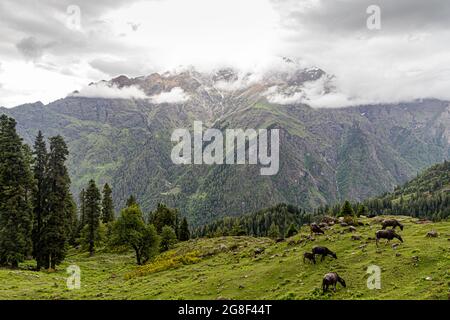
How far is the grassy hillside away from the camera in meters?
28.5

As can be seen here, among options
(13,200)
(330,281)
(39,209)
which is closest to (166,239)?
(39,209)

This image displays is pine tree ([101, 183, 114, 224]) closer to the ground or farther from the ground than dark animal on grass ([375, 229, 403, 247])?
closer to the ground

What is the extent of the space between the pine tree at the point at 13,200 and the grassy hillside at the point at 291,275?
323 inches

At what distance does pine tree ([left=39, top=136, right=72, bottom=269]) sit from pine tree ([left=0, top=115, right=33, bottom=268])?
13.8 ft

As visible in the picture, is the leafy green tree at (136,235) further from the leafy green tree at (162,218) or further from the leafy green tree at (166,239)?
the leafy green tree at (162,218)

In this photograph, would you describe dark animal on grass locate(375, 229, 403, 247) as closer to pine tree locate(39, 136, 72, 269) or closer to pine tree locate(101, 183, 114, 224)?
pine tree locate(39, 136, 72, 269)

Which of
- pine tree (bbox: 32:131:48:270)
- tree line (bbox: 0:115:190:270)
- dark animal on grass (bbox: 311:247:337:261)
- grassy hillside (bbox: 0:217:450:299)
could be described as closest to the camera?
grassy hillside (bbox: 0:217:450:299)

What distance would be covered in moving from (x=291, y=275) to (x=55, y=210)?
163 feet

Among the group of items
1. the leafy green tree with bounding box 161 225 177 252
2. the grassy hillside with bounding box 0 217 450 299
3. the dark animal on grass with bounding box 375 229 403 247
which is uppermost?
the dark animal on grass with bounding box 375 229 403 247

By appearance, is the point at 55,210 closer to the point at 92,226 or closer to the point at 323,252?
the point at 92,226

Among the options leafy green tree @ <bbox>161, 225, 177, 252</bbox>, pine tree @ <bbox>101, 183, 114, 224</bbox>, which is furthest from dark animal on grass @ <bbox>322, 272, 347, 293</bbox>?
pine tree @ <bbox>101, 183, 114, 224</bbox>

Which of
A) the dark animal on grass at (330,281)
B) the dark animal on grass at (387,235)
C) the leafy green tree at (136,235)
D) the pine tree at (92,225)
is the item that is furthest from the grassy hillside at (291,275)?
the pine tree at (92,225)

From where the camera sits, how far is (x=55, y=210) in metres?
69.5
